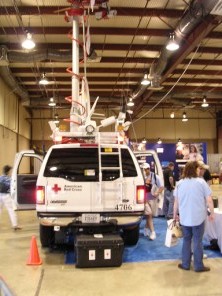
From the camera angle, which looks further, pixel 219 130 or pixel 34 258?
pixel 219 130

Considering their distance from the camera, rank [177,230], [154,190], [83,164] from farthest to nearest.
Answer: [154,190] → [83,164] → [177,230]

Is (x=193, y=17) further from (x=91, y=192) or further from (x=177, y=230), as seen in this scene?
(x=177, y=230)

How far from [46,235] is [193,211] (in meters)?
2.92

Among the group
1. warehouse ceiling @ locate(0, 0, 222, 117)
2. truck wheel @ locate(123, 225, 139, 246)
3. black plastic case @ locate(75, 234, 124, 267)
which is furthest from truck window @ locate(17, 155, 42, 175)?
black plastic case @ locate(75, 234, 124, 267)

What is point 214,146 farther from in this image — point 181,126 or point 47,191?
point 47,191

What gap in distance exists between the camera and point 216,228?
22.4 ft

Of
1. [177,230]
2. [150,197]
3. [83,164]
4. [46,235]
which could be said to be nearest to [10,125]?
[150,197]

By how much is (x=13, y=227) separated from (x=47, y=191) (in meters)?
4.08

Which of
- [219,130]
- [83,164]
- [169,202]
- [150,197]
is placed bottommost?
[169,202]

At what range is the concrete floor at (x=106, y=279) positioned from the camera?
16.0ft

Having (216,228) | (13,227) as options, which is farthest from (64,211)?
(13,227)

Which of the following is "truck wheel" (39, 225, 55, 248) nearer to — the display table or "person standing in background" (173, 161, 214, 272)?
"person standing in background" (173, 161, 214, 272)

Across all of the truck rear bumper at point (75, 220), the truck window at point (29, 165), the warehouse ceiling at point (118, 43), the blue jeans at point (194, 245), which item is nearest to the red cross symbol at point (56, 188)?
the truck rear bumper at point (75, 220)

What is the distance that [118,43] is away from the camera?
12.9 meters
